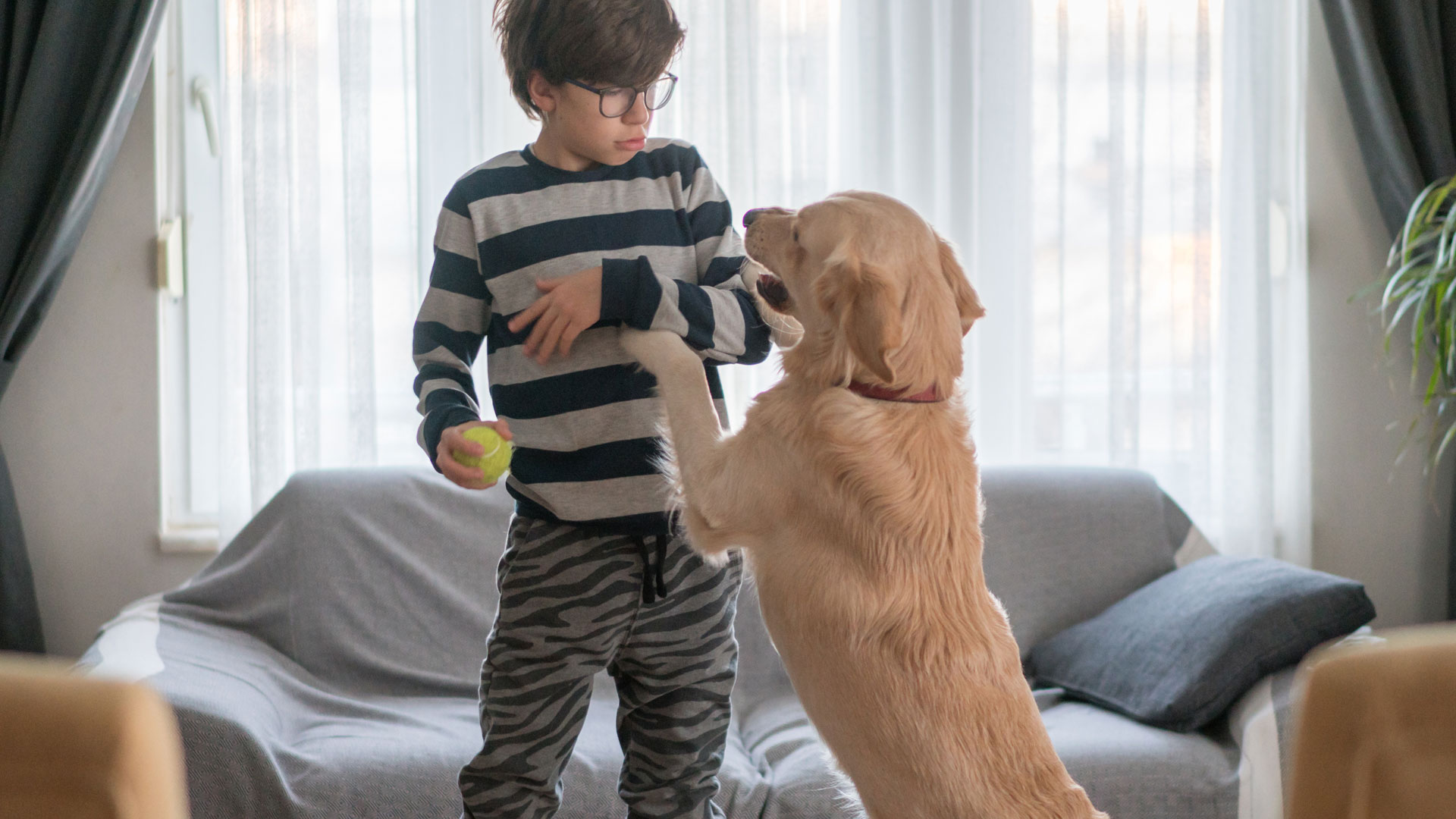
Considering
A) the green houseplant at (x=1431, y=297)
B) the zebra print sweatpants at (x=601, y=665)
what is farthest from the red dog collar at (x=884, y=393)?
the green houseplant at (x=1431, y=297)

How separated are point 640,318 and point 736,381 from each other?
1795 mm

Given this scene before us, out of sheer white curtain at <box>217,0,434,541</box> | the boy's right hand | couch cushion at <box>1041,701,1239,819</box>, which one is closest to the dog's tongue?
the boy's right hand

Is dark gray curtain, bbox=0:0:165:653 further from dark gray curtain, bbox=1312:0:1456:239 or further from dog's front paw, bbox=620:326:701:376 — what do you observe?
dark gray curtain, bbox=1312:0:1456:239

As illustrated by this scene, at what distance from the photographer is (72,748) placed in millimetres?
541

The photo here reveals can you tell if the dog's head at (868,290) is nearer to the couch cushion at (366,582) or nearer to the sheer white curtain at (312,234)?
the couch cushion at (366,582)

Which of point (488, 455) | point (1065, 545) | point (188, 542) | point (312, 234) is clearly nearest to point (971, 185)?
point (1065, 545)

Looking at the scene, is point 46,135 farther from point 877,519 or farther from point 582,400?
point 877,519

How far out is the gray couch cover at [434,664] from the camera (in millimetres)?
2021

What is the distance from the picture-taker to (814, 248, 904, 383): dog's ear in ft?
3.80

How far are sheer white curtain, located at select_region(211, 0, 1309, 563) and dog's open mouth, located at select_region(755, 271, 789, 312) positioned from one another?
5.31 feet

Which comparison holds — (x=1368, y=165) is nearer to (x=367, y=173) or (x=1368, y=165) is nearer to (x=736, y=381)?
(x=736, y=381)

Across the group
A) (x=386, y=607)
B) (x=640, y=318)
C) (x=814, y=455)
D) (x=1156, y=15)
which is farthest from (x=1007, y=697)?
(x=1156, y=15)

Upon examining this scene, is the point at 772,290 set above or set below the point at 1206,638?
above

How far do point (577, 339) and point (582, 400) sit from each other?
72mm
